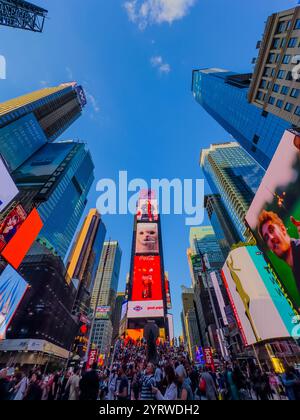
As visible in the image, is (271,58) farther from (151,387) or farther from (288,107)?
(151,387)

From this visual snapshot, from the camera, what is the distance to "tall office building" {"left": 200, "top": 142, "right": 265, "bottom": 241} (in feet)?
239

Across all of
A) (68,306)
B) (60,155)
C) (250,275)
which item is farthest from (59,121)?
(250,275)

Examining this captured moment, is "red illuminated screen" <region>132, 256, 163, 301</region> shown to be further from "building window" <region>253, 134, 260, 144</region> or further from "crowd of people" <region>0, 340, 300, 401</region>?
"building window" <region>253, 134, 260, 144</region>

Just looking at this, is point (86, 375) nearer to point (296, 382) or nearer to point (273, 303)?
point (296, 382)

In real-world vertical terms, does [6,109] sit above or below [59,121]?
below

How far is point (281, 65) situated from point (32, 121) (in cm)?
9494

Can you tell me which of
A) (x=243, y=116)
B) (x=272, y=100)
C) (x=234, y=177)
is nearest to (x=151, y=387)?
(x=272, y=100)

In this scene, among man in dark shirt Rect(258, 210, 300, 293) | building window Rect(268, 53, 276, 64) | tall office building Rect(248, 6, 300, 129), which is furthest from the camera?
building window Rect(268, 53, 276, 64)

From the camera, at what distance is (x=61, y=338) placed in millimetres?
64250

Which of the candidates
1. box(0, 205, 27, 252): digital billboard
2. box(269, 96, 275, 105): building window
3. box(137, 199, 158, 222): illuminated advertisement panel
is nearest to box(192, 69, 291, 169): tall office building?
box(269, 96, 275, 105): building window

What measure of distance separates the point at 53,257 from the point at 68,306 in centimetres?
2494

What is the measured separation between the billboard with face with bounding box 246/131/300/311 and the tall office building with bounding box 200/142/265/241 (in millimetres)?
52402
